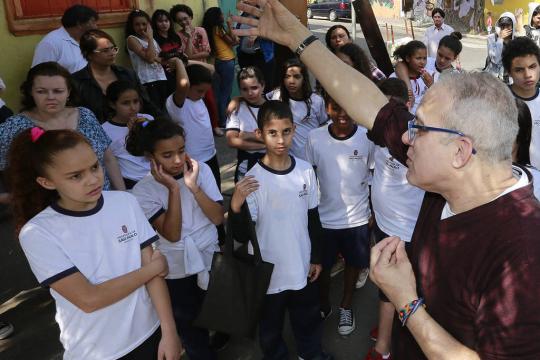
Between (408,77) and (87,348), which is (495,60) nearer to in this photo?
(408,77)

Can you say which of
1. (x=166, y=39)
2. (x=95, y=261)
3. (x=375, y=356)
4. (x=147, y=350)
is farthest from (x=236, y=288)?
(x=166, y=39)

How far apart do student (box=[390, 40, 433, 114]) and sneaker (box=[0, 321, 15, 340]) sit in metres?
4.06

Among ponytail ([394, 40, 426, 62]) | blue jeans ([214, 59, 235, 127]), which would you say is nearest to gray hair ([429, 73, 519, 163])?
ponytail ([394, 40, 426, 62])

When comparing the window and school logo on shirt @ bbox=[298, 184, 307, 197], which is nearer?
school logo on shirt @ bbox=[298, 184, 307, 197]

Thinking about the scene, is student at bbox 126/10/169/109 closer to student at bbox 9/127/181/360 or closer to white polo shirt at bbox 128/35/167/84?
white polo shirt at bbox 128/35/167/84

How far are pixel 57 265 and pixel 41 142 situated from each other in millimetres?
536

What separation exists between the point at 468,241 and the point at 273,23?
135 centimetres

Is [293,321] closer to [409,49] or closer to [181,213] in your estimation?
[181,213]

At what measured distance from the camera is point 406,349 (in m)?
1.52

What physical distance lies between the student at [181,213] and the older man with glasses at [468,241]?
1.29 metres

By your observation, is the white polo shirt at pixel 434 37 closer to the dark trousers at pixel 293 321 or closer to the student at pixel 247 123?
the student at pixel 247 123

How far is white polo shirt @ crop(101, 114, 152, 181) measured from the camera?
3.29 meters

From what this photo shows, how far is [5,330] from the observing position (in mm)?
3176

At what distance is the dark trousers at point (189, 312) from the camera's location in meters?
2.57
